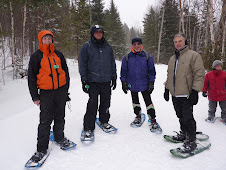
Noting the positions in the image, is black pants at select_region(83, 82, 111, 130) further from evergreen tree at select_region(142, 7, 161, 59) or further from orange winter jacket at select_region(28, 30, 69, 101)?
evergreen tree at select_region(142, 7, 161, 59)

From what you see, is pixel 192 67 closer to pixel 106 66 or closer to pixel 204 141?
pixel 204 141

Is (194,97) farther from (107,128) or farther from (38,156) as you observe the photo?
(38,156)

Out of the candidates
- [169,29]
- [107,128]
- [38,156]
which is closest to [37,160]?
[38,156]

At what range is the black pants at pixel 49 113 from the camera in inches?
111

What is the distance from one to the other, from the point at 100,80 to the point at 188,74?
6.32ft

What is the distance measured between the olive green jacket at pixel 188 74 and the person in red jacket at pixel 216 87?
1747 millimetres

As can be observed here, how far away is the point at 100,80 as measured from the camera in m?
3.60

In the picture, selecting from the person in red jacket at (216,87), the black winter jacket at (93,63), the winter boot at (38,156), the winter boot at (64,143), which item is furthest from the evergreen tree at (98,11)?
the winter boot at (38,156)

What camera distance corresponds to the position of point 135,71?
12.7 ft

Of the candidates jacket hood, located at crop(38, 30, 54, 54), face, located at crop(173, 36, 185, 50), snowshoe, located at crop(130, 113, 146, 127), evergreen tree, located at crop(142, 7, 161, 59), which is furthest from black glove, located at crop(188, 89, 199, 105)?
evergreen tree, located at crop(142, 7, 161, 59)

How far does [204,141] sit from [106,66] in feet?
9.06

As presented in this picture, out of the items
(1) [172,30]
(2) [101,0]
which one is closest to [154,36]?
(1) [172,30]

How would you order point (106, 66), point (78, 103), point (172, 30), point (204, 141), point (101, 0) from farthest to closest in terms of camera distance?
point (172, 30), point (101, 0), point (78, 103), point (106, 66), point (204, 141)

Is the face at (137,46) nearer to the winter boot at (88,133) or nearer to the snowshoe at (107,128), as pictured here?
the snowshoe at (107,128)
